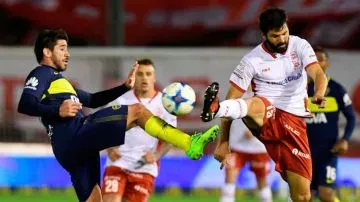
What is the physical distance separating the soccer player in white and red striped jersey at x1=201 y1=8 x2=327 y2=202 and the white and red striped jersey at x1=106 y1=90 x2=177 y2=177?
1.36m

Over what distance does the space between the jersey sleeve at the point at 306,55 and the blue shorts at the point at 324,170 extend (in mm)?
2356

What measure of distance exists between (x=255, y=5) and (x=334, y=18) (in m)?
1.36

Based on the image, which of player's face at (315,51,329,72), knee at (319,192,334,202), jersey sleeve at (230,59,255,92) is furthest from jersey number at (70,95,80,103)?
knee at (319,192,334,202)

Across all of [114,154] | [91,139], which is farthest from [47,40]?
[114,154]

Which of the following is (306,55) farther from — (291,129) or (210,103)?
(210,103)

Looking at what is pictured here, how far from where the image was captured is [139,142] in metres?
11.0

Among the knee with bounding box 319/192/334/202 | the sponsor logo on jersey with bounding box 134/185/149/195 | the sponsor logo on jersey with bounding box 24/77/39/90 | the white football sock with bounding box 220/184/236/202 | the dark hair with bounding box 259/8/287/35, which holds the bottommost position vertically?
the white football sock with bounding box 220/184/236/202

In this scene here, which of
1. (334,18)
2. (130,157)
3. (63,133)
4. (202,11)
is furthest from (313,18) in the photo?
(63,133)

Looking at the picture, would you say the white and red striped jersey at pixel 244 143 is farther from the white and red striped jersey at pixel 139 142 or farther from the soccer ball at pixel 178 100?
the soccer ball at pixel 178 100

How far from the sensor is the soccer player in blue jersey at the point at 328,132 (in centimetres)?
1184

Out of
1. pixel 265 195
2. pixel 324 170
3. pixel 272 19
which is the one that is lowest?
pixel 265 195

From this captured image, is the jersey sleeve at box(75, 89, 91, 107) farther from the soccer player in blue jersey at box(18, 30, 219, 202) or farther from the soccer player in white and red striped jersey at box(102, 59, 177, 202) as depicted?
the soccer player in white and red striped jersey at box(102, 59, 177, 202)

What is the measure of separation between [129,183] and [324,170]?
7.14 ft

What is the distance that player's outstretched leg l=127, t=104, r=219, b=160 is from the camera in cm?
884
